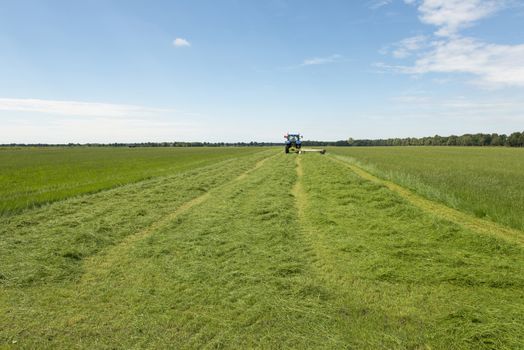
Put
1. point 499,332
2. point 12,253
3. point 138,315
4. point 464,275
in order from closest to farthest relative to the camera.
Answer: point 499,332 < point 138,315 < point 464,275 < point 12,253

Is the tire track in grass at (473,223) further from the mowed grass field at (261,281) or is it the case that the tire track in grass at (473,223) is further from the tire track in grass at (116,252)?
the tire track in grass at (116,252)

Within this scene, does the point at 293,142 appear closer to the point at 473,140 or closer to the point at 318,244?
the point at 318,244

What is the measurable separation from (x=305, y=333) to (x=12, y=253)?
5425 mm

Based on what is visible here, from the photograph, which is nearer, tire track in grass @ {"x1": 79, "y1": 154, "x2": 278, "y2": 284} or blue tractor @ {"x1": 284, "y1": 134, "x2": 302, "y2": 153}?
tire track in grass @ {"x1": 79, "y1": 154, "x2": 278, "y2": 284}

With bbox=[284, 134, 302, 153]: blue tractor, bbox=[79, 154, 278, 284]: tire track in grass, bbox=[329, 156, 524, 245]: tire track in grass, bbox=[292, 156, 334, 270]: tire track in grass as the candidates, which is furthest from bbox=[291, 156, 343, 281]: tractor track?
bbox=[284, 134, 302, 153]: blue tractor

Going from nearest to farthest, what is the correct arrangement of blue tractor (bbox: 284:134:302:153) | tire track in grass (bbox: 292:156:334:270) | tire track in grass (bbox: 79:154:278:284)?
tire track in grass (bbox: 79:154:278:284) < tire track in grass (bbox: 292:156:334:270) < blue tractor (bbox: 284:134:302:153)

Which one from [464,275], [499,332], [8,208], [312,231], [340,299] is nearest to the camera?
[499,332]

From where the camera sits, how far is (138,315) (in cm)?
360

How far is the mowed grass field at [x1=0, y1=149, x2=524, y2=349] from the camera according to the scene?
3.23m

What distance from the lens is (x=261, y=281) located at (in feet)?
14.4

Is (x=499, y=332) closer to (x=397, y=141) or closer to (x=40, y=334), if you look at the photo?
(x=40, y=334)

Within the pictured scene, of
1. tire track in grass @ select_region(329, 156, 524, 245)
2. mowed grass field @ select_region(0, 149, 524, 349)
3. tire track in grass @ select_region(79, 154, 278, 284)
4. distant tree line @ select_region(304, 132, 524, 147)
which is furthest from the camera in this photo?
distant tree line @ select_region(304, 132, 524, 147)

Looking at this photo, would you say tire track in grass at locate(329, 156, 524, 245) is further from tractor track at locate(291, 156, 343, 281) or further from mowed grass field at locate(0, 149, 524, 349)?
tractor track at locate(291, 156, 343, 281)

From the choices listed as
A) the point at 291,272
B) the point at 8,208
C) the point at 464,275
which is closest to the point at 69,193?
the point at 8,208
